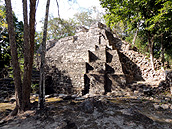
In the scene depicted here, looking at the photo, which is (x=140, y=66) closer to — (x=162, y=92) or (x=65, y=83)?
(x=162, y=92)

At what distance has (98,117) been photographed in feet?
11.1

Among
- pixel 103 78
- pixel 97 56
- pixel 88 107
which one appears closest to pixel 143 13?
pixel 97 56

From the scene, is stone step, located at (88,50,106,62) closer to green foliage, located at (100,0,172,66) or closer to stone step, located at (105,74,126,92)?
stone step, located at (105,74,126,92)

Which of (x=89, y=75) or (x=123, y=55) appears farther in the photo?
(x=123, y=55)

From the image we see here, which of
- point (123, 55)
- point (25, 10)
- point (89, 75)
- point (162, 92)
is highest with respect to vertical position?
point (25, 10)

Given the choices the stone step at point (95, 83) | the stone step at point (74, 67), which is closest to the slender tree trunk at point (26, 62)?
the stone step at point (95, 83)

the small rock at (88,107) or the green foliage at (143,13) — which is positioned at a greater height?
the green foliage at (143,13)

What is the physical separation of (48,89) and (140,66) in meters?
9.18

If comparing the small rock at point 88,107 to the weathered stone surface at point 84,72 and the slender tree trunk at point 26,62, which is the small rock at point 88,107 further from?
the weathered stone surface at point 84,72

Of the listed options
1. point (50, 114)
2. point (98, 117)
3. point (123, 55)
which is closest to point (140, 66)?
point (123, 55)

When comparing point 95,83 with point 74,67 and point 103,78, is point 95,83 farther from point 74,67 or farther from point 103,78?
point 74,67

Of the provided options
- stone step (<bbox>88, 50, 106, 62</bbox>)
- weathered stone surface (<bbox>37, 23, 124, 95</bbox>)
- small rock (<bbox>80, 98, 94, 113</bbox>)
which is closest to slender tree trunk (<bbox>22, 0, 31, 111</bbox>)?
small rock (<bbox>80, 98, 94, 113</bbox>)

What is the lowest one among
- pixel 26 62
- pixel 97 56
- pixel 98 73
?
pixel 98 73

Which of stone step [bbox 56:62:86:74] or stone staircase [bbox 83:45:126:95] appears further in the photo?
stone step [bbox 56:62:86:74]
